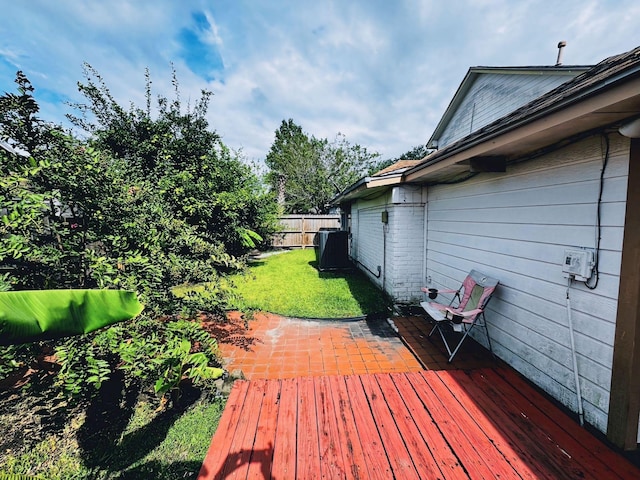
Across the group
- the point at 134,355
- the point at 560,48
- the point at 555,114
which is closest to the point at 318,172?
the point at 560,48

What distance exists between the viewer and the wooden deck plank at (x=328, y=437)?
1866 millimetres

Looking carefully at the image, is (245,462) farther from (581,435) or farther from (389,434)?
(581,435)

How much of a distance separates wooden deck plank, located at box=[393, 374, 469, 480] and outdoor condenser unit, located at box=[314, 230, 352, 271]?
6.52 meters

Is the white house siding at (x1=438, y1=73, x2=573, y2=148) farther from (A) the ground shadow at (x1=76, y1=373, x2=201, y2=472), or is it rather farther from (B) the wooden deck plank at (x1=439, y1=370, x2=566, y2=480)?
(A) the ground shadow at (x1=76, y1=373, x2=201, y2=472)

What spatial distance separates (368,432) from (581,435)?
5.68ft

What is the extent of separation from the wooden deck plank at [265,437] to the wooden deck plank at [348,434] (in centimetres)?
57

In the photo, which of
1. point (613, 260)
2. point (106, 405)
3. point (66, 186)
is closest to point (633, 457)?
point (613, 260)

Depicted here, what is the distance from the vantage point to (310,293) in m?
6.78

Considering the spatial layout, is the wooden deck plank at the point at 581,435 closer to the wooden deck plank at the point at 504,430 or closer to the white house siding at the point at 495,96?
the wooden deck plank at the point at 504,430

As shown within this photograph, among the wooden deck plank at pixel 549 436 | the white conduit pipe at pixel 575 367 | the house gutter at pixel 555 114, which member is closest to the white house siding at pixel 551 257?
the white conduit pipe at pixel 575 367

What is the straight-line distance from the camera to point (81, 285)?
2686mm

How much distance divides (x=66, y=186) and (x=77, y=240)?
0.54 metres

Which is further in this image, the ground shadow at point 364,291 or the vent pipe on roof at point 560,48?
the vent pipe on roof at point 560,48

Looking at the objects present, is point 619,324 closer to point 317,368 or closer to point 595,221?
point 595,221
